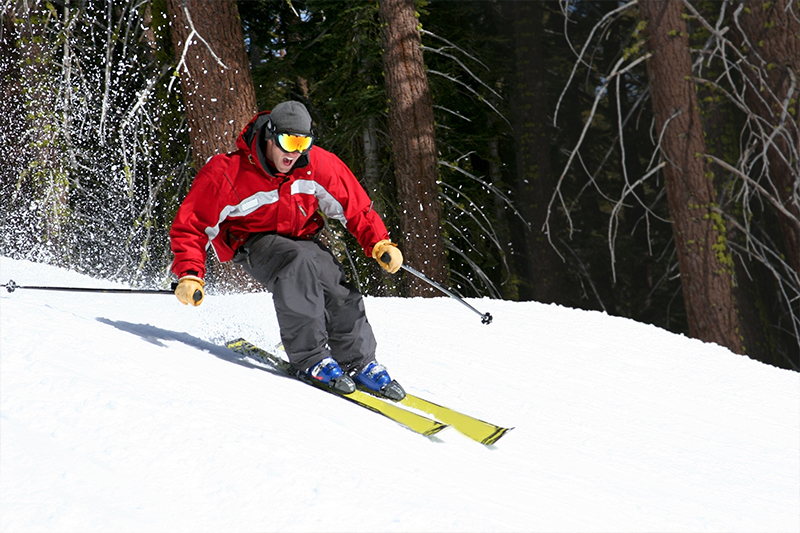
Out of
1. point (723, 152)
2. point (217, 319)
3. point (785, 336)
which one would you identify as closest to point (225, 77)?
point (217, 319)

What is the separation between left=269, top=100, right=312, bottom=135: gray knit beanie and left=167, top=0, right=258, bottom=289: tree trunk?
316cm

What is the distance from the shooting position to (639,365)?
476 centimetres

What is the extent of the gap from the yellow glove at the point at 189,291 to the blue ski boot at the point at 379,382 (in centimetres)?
97

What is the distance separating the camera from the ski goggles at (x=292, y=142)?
331 cm

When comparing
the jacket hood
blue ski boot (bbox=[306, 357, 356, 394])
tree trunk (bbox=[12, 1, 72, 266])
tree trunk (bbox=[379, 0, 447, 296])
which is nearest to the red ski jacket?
the jacket hood

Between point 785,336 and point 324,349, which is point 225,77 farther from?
point 785,336

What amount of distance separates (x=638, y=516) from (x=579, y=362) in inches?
83.0

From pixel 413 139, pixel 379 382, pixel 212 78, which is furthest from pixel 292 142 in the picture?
pixel 413 139

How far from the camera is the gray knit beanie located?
3307 millimetres

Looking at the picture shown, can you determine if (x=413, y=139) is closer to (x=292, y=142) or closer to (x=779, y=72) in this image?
(x=779, y=72)

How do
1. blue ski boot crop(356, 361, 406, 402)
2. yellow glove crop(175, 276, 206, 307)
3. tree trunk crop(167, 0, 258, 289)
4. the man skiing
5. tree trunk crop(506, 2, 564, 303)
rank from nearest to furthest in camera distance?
yellow glove crop(175, 276, 206, 307), the man skiing, blue ski boot crop(356, 361, 406, 402), tree trunk crop(167, 0, 258, 289), tree trunk crop(506, 2, 564, 303)

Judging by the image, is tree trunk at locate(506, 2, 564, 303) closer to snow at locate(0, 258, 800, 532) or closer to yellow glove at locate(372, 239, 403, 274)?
snow at locate(0, 258, 800, 532)

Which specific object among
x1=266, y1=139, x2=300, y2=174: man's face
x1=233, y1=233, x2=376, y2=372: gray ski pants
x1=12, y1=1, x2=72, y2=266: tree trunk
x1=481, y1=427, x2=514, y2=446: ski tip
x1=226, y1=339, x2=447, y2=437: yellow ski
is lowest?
x1=481, y1=427, x2=514, y2=446: ski tip

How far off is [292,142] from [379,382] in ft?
4.37
